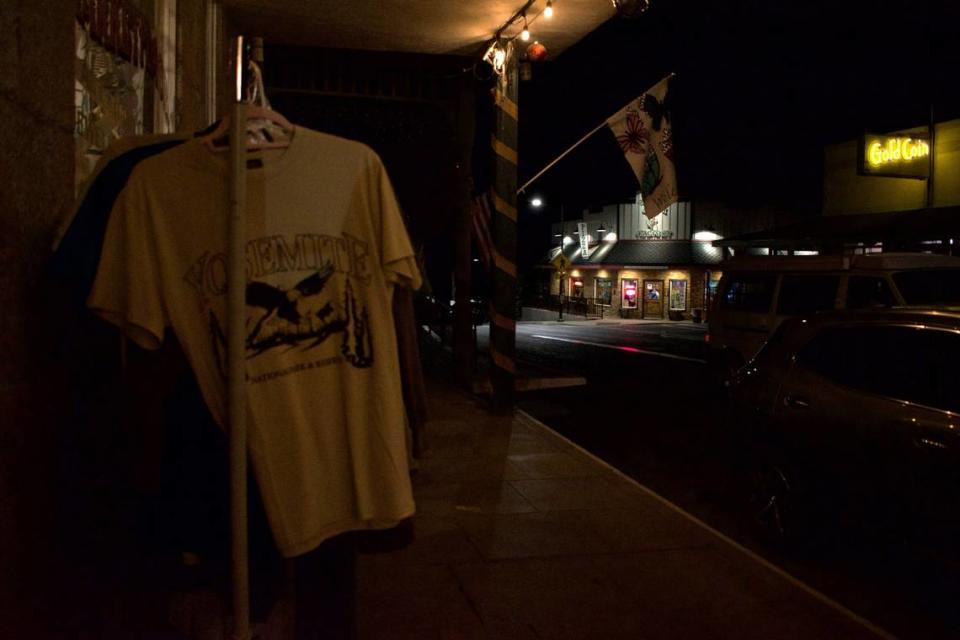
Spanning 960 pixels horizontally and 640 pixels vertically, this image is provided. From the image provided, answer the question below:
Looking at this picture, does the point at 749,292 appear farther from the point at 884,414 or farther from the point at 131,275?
the point at 131,275

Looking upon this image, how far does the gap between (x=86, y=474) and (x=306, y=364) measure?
3.50ft

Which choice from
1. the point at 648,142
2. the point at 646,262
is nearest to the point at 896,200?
the point at 648,142

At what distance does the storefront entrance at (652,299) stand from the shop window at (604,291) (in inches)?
93.9

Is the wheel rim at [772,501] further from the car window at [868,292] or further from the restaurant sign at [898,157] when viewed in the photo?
the restaurant sign at [898,157]

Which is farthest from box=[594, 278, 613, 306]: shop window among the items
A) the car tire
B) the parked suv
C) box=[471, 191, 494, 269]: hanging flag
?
the car tire

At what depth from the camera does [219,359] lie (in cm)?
238

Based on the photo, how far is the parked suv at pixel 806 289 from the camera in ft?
34.3

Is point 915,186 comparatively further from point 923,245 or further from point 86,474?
point 86,474

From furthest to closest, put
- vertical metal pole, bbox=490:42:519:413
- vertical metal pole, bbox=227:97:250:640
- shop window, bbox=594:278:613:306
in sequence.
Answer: shop window, bbox=594:278:613:306 → vertical metal pole, bbox=490:42:519:413 → vertical metal pole, bbox=227:97:250:640

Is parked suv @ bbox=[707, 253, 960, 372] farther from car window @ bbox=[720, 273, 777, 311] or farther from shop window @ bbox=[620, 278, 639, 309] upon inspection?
shop window @ bbox=[620, 278, 639, 309]

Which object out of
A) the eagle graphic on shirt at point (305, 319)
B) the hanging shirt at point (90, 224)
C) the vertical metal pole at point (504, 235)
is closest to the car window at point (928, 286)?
the vertical metal pole at point (504, 235)

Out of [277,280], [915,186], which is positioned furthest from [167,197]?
[915,186]

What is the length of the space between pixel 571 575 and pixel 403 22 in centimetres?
718

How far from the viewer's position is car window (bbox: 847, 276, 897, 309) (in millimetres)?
10445
